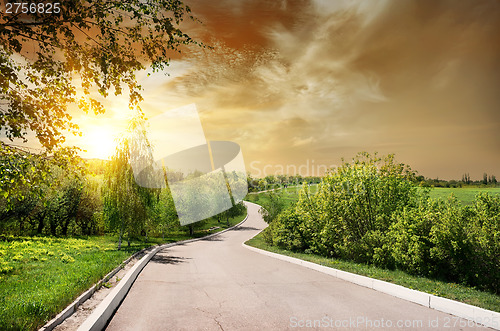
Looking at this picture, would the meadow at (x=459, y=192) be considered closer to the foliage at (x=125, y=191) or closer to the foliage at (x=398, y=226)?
the foliage at (x=398, y=226)

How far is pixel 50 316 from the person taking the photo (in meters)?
5.43

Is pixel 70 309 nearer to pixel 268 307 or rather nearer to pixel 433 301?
pixel 268 307

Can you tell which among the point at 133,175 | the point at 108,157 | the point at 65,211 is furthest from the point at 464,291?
the point at 65,211

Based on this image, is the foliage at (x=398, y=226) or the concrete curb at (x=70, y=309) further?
the foliage at (x=398, y=226)

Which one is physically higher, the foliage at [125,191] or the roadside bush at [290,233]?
the foliage at [125,191]

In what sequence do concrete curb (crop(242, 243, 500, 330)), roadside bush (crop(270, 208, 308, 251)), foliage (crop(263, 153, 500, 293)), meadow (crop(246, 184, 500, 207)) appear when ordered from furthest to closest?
roadside bush (crop(270, 208, 308, 251))
meadow (crop(246, 184, 500, 207))
foliage (crop(263, 153, 500, 293))
concrete curb (crop(242, 243, 500, 330))

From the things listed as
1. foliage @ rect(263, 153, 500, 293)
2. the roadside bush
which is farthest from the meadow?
the roadside bush

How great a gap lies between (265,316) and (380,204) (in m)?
9.48

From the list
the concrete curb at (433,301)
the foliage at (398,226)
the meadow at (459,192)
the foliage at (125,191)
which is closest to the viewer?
the concrete curb at (433,301)

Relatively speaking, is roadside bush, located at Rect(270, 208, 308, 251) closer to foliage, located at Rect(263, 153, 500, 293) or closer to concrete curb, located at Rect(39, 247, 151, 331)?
foliage, located at Rect(263, 153, 500, 293)

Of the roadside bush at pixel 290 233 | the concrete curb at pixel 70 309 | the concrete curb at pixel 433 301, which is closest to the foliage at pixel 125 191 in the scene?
the roadside bush at pixel 290 233

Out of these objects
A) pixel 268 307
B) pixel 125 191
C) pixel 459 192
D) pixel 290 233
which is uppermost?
pixel 125 191

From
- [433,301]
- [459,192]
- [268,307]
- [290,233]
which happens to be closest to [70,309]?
[268,307]

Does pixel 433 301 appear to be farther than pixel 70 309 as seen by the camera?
Yes
